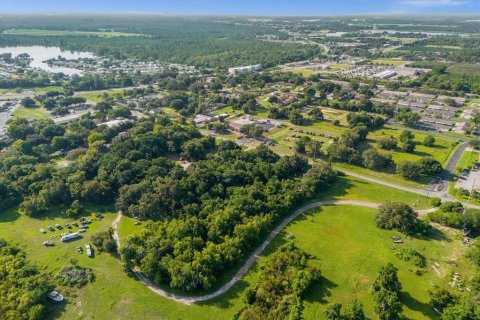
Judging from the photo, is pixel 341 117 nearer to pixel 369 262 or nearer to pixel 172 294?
pixel 369 262

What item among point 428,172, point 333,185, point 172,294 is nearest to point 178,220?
point 172,294

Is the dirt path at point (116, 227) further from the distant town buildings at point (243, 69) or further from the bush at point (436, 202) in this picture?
the distant town buildings at point (243, 69)

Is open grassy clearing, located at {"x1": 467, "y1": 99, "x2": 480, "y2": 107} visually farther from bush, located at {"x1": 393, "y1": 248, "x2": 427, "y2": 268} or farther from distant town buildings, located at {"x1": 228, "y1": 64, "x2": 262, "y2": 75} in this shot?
distant town buildings, located at {"x1": 228, "y1": 64, "x2": 262, "y2": 75}

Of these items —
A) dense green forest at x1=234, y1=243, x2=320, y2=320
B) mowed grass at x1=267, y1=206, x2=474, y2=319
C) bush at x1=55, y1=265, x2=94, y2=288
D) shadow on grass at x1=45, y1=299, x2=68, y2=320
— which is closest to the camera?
dense green forest at x1=234, y1=243, x2=320, y2=320

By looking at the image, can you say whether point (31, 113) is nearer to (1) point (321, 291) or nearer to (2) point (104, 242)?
(2) point (104, 242)

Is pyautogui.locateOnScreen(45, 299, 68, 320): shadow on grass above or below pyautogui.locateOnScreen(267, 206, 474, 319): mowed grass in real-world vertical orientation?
below

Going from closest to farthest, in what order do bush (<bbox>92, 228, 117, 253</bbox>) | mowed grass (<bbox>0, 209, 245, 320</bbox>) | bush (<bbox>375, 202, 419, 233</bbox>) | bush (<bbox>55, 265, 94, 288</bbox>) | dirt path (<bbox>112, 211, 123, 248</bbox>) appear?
mowed grass (<bbox>0, 209, 245, 320</bbox>) → bush (<bbox>55, 265, 94, 288</bbox>) → bush (<bbox>92, 228, 117, 253</bbox>) → dirt path (<bbox>112, 211, 123, 248</bbox>) → bush (<bbox>375, 202, 419, 233</bbox>)

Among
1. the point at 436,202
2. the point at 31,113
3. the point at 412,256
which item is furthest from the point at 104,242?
the point at 31,113

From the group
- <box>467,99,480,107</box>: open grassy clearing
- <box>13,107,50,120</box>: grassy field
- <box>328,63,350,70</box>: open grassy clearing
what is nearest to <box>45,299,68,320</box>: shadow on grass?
<box>13,107,50,120</box>: grassy field

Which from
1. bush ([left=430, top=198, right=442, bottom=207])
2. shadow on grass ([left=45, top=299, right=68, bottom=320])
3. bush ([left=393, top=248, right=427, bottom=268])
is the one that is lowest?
shadow on grass ([left=45, top=299, right=68, bottom=320])
